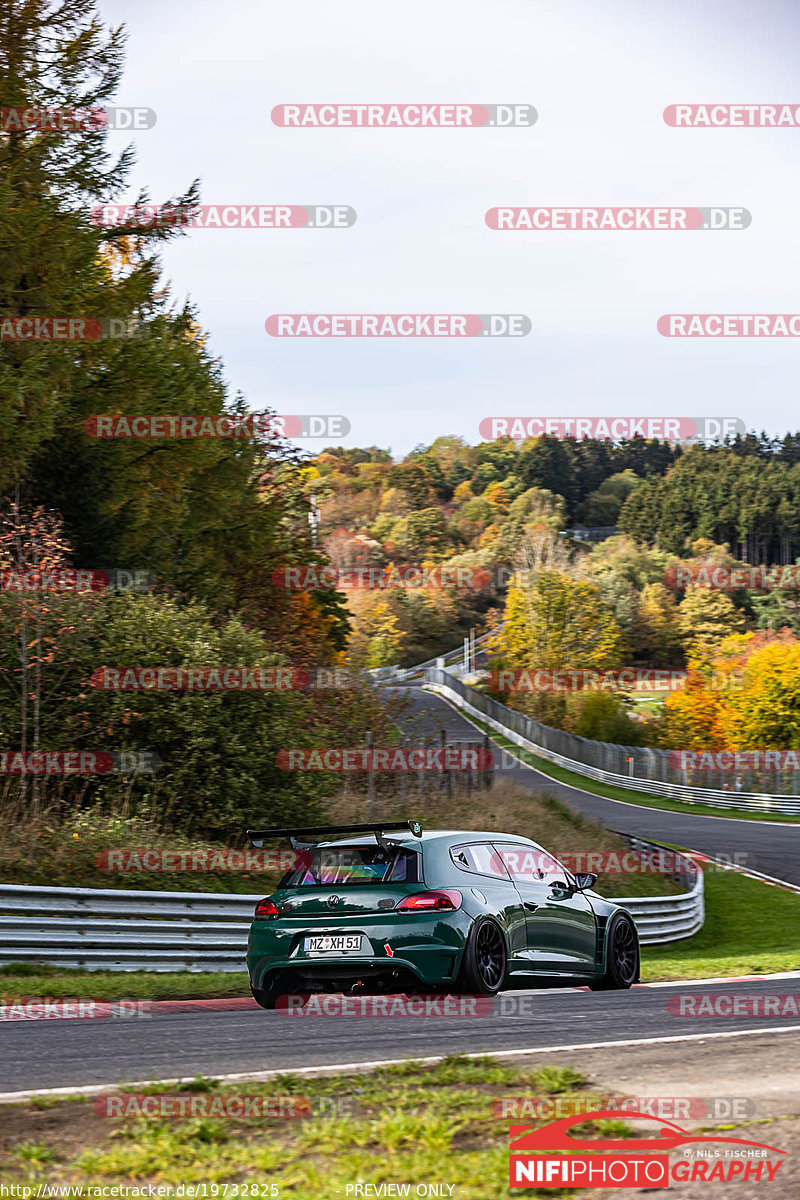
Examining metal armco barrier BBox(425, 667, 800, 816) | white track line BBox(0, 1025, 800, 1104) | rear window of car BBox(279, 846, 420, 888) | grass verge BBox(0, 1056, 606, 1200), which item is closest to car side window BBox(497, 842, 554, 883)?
rear window of car BBox(279, 846, 420, 888)

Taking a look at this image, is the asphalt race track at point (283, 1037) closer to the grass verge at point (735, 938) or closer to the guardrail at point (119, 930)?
the guardrail at point (119, 930)

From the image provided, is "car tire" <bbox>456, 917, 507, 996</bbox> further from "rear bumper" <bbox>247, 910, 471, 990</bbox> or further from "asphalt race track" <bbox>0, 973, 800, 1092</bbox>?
"asphalt race track" <bbox>0, 973, 800, 1092</bbox>

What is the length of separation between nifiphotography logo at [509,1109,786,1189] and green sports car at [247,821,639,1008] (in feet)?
13.3

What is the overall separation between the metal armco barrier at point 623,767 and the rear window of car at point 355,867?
4512 centimetres

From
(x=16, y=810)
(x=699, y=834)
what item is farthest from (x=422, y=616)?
(x=16, y=810)

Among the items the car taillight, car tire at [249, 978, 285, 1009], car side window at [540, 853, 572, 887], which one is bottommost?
car tire at [249, 978, 285, 1009]

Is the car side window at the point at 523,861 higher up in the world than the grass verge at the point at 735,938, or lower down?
higher up

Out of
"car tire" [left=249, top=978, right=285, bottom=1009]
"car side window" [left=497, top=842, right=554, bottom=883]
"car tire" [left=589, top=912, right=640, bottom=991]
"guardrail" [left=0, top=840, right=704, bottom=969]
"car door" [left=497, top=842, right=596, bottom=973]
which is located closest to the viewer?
"car tire" [left=249, top=978, right=285, bottom=1009]

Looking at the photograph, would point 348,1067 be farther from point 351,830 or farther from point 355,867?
point 351,830

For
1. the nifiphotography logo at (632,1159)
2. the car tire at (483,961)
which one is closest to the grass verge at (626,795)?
the car tire at (483,961)

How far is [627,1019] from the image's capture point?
8.27 m

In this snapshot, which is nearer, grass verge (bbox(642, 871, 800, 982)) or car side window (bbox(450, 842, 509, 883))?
car side window (bbox(450, 842, 509, 883))

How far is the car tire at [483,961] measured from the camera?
29.3 feet

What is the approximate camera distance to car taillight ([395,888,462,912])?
888cm
